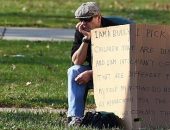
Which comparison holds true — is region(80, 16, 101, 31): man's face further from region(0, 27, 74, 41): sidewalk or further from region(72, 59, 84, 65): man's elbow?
region(0, 27, 74, 41): sidewalk

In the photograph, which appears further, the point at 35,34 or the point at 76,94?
the point at 35,34

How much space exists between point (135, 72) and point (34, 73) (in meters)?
4.03

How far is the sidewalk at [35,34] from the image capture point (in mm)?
15609

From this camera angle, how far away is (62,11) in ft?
67.0

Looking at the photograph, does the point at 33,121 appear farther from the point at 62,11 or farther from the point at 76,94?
the point at 62,11

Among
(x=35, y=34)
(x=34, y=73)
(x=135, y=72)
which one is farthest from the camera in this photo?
(x=35, y=34)

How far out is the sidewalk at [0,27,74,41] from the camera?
615 inches

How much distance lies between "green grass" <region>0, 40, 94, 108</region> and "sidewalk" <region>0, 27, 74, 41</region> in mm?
757

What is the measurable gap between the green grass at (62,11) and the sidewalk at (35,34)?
1.98ft

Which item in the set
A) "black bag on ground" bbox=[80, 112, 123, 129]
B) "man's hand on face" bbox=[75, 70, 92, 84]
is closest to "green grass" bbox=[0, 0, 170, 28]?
"man's hand on face" bbox=[75, 70, 92, 84]

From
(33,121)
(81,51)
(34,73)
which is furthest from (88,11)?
(34,73)

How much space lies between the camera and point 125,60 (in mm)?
7574

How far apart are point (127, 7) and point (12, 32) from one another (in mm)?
6460

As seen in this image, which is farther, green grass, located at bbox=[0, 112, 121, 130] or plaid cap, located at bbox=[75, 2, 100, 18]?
plaid cap, located at bbox=[75, 2, 100, 18]
